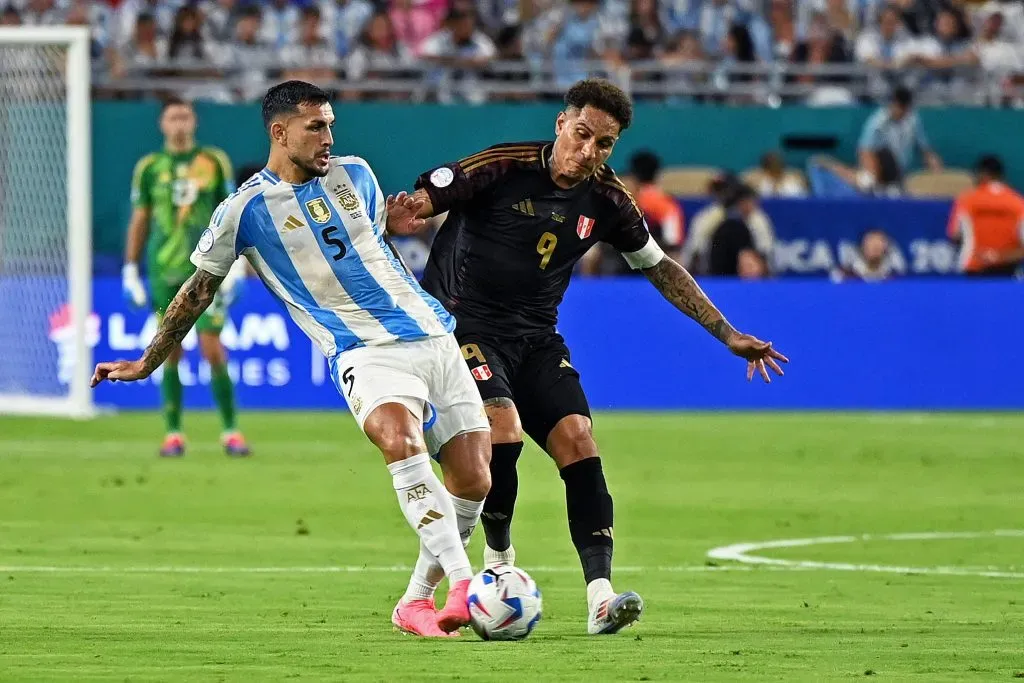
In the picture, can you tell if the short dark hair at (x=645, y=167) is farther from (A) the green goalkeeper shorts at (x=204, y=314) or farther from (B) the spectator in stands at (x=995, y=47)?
(A) the green goalkeeper shorts at (x=204, y=314)

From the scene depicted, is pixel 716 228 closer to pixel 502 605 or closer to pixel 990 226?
pixel 990 226

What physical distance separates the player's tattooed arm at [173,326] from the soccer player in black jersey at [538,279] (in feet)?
2.47

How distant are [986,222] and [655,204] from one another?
365 centimetres

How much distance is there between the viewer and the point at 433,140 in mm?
22703

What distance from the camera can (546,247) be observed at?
7.91 metres

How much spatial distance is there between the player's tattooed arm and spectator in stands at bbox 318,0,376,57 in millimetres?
16062

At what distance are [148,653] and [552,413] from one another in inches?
76.0

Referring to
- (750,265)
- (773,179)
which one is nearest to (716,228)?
(750,265)

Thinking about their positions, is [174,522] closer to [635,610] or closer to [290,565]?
[290,565]

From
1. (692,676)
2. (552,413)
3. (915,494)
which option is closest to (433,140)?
(915,494)

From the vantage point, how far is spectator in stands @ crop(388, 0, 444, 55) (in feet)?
78.0

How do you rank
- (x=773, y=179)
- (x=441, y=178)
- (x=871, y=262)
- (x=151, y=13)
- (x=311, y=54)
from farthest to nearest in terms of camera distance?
(x=151, y=13) → (x=311, y=54) → (x=773, y=179) → (x=871, y=262) → (x=441, y=178)

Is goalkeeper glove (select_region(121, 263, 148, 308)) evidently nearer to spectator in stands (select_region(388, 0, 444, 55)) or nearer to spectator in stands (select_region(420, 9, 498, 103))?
spectator in stands (select_region(420, 9, 498, 103))

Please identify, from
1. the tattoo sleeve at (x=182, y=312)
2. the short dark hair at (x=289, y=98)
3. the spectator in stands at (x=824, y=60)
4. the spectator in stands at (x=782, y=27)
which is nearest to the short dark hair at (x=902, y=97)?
the spectator in stands at (x=824, y=60)
